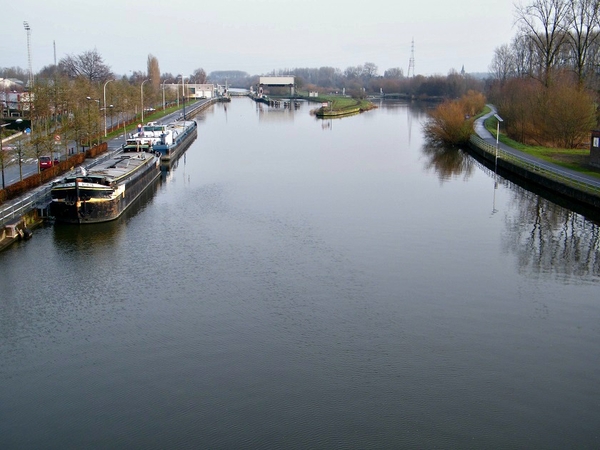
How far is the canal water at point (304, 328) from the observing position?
929 centimetres

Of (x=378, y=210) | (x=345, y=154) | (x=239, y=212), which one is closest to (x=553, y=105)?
(x=345, y=154)

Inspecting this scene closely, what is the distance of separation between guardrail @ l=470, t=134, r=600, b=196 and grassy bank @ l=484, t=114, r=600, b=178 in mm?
1015

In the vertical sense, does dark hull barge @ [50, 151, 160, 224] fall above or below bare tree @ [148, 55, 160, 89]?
below

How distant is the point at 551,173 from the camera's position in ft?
84.0

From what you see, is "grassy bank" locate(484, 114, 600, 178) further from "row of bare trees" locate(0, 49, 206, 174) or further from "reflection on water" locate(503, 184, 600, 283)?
"row of bare trees" locate(0, 49, 206, 174)

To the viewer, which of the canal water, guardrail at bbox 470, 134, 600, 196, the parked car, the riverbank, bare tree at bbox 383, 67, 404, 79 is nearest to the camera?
the canal water

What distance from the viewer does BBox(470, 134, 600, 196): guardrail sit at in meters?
22.5

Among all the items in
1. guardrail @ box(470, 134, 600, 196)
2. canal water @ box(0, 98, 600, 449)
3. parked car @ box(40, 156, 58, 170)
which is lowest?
canal water @ box(0, 98, 600, 449)

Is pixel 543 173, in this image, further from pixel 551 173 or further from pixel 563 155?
pixel 563 155

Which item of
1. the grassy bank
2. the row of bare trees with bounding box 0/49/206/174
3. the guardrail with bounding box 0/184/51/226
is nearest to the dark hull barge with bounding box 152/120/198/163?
the row of bare trees with bounding box 0/49/206/174

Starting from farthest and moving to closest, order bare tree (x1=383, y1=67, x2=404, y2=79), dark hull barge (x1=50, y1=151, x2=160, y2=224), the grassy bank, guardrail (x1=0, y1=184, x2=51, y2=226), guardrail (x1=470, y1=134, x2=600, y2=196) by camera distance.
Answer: bare tree (x1=383, y1=67, x2=404, y2=79) → the grassy bank → guardrail (x1=470, y1=134, x2=600, y2=196) → dark hull barge (x1=50, y1=151, x2=160, y2=224) → guardrail (x1=0, y1=184, x2=51, y2=226)

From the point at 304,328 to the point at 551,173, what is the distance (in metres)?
16.8

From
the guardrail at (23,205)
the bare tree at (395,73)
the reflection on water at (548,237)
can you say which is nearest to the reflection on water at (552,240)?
the reflection on water at (548,237)

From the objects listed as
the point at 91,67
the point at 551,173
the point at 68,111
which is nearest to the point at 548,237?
the point at 551,173
